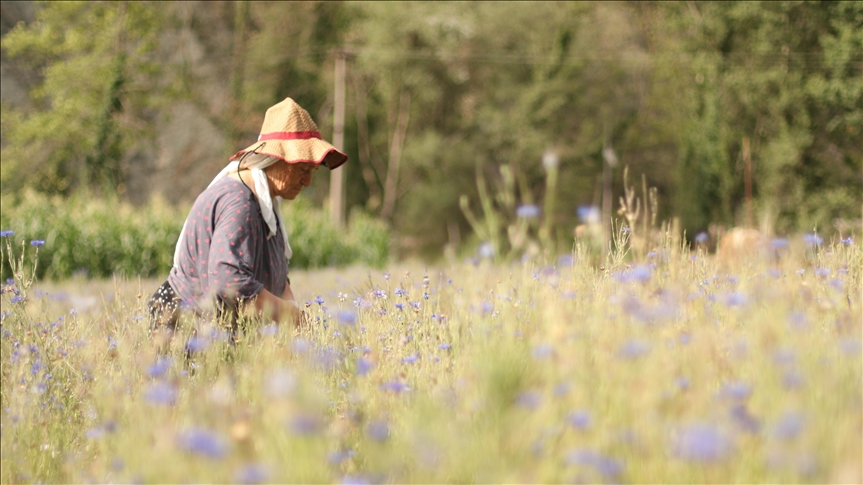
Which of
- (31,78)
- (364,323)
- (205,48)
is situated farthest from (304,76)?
(364,323)

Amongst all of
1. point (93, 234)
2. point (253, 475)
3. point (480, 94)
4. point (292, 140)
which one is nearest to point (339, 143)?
point (93, 234)

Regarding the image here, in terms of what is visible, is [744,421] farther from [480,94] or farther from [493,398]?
[480,94]

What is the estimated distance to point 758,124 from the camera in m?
28.0

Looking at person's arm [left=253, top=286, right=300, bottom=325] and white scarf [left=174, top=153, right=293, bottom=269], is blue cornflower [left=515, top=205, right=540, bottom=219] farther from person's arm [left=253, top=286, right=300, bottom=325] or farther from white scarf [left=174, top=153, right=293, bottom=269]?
white scarf [left=174, top=153, right=293, bottom=269]

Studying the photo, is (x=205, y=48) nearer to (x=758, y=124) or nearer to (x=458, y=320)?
(x=758, y=124)

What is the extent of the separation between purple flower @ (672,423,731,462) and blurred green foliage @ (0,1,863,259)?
15.3 metres

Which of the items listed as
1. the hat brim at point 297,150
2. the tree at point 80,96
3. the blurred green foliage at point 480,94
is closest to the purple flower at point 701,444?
the hat brim at point 297,150

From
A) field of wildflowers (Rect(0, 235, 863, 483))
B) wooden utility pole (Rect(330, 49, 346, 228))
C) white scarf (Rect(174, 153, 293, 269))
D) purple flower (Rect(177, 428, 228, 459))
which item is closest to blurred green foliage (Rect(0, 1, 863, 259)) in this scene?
wooden utility pole (Rect(330, 49, 346, 228))

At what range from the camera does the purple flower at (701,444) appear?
1854 mm

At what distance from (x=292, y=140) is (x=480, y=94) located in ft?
106

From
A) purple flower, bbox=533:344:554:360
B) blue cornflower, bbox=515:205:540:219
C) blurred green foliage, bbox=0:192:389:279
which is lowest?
blurred green foliage, bbox=0:192:389:279

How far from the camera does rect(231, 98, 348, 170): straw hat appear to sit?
414 cm

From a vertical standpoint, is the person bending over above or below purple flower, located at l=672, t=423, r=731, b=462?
above

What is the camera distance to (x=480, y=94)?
35.8 m
